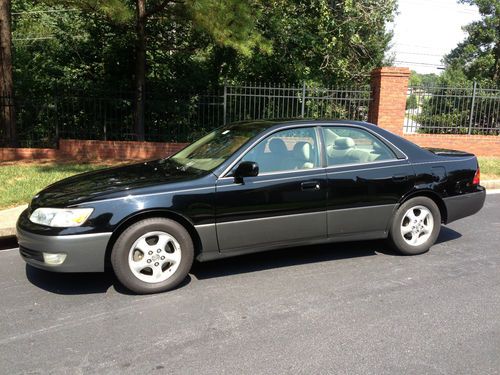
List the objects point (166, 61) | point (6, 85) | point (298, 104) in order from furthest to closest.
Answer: point (166, 61) → point (298, 104) → point (6, 85)

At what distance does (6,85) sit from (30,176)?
4.49 m

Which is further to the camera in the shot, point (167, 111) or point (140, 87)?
point (167, 111)

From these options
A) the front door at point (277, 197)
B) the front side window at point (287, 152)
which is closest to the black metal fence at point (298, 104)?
the front side window at point (287, 152)

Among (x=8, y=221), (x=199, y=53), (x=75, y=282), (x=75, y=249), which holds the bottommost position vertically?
(x=75, y=282)

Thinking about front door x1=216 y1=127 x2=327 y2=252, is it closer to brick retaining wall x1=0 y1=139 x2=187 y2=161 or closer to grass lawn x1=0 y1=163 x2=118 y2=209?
grass lawn x1=0 y1=163 x2=118 y2=209

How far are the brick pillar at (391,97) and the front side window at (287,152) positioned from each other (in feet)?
32.7

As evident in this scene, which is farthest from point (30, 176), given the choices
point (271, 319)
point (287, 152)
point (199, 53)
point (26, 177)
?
point (199, 53)

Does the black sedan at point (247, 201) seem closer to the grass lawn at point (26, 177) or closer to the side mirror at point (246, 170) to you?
the side mirror at point (246, 170)

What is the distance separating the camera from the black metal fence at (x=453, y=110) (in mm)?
14930

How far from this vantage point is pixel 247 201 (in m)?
4.35

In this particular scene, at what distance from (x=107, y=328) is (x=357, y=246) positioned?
3131 millimetres

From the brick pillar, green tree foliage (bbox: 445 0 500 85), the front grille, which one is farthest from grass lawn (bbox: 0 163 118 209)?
green tree foliage (bbox: 445 0 500 85)

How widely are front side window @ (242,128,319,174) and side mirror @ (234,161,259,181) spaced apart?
0.18 metres

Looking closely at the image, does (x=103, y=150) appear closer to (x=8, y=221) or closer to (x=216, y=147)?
(x=8, y=221)
